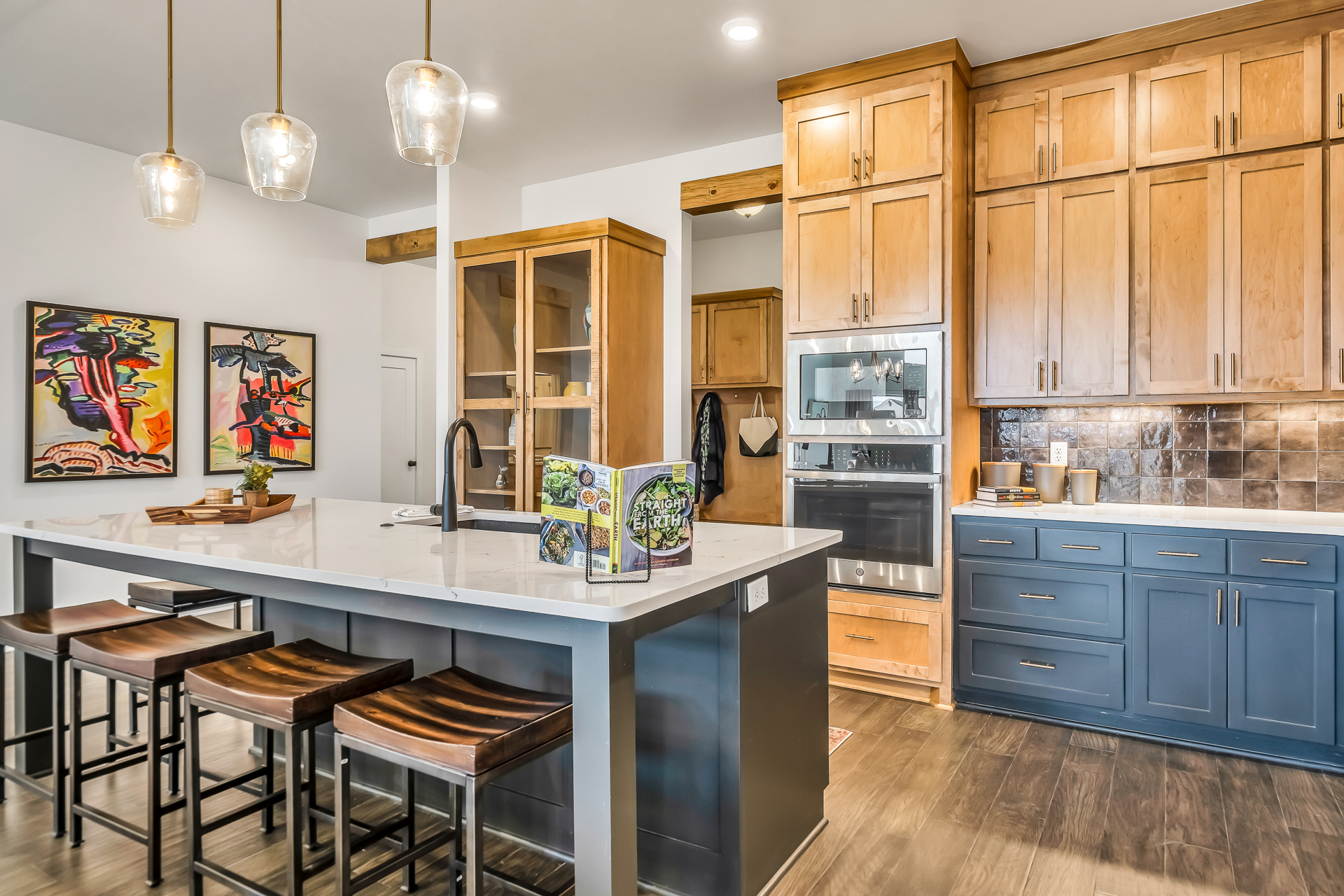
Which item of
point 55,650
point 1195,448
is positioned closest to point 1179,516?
point 1195,448

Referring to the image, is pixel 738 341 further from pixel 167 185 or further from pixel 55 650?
pixel 55 650

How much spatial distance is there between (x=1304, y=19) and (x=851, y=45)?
171cm

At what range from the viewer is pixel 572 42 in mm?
3299

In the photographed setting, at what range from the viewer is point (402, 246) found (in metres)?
5.77

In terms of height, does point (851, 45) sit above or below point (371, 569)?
above

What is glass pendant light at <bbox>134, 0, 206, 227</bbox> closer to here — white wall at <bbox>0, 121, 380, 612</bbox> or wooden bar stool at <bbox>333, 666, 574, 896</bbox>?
wooden bar stool at <bbox>333, 666, 574, 896</bbox>

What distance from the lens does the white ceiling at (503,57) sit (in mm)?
3029

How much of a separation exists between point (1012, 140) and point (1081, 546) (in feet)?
6.07

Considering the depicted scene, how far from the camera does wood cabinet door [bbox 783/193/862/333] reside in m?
3.48

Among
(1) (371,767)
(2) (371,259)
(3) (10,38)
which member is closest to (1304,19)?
(1) (371,767)

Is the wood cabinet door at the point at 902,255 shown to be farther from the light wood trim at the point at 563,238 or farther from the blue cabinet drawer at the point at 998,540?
the light wood trim at the point at 563,238

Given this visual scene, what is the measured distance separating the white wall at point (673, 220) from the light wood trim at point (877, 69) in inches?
28.8

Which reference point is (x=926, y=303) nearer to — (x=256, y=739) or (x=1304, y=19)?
(x=1304, y=19)

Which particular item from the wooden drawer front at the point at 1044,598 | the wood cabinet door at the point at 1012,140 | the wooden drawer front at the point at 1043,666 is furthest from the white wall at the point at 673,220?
the wooden drawer front at the point at 1043,666
